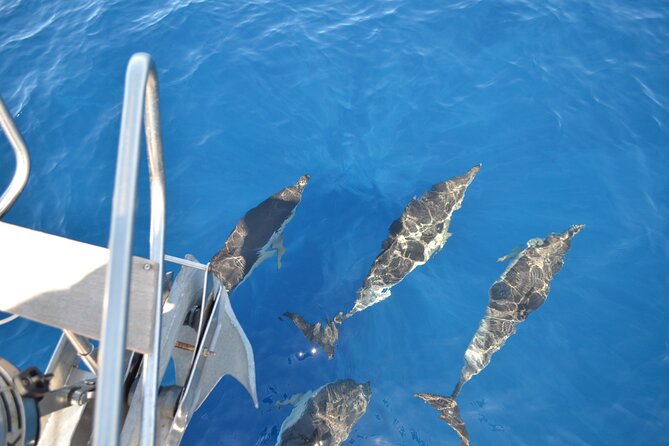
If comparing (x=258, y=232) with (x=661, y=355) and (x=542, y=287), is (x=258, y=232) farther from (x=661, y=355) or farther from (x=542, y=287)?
(x=661, y=355)

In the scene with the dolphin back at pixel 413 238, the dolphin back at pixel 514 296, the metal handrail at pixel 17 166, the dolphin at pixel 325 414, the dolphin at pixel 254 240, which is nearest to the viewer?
the metal handrail at pixel 17 166

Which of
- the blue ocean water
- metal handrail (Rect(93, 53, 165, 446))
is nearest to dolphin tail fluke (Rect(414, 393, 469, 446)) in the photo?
the blue ocean water

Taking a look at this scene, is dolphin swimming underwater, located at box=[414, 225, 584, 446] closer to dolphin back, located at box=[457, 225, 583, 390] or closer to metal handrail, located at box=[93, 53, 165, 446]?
dolphin back, located at box=[457, 225, 583, 390]

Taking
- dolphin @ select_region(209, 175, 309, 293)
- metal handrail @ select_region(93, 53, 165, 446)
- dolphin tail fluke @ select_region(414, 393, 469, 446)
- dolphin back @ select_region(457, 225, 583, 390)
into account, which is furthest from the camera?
dolphin @ select_region(209, 175, 309, 293)

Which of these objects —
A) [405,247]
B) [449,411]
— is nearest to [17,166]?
[405,247]

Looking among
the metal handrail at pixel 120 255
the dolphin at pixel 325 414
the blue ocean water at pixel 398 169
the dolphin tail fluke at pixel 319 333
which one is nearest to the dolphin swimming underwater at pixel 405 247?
the dolphin tail fluke at pixel 319 333

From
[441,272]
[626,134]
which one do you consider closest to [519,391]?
[441,272]

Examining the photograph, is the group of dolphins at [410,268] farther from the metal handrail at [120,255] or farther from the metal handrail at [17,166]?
the metal handrail at [120,255]
